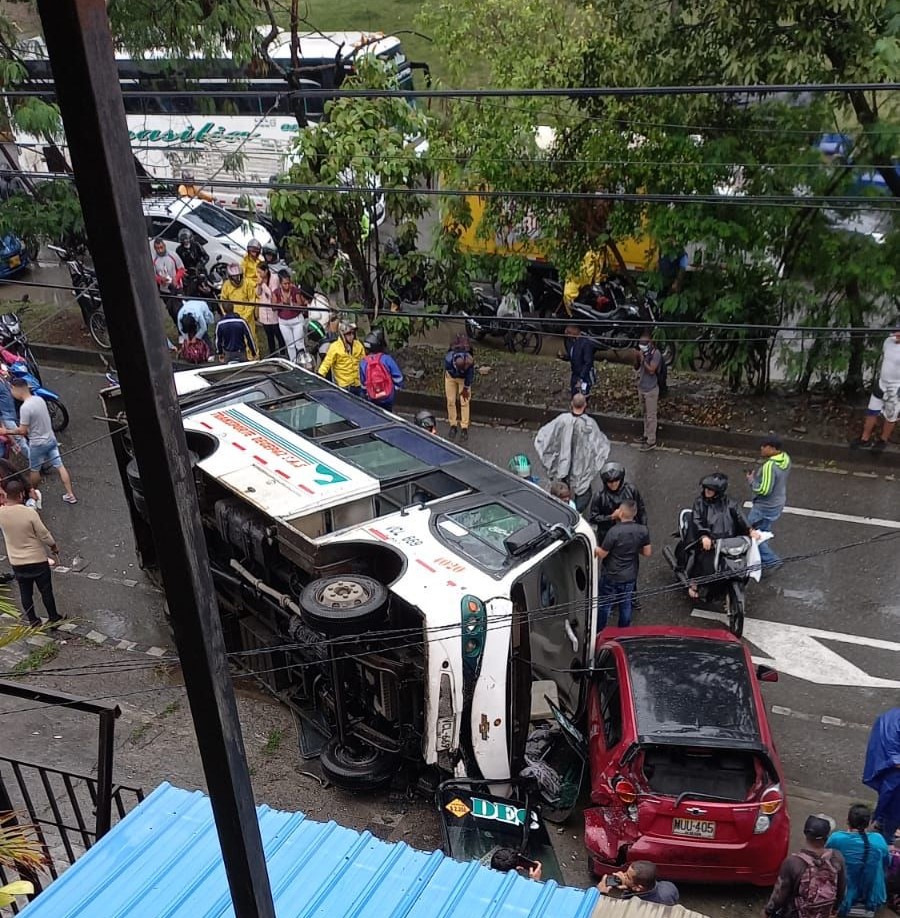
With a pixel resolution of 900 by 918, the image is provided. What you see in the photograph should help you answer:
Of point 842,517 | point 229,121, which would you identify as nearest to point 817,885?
point 842,517

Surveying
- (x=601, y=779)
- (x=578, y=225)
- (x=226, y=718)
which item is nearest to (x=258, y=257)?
(x=578, y=225)

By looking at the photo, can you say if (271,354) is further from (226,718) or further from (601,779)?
(226,718)

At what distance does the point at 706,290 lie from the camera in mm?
12305

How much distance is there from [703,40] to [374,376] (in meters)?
5.22

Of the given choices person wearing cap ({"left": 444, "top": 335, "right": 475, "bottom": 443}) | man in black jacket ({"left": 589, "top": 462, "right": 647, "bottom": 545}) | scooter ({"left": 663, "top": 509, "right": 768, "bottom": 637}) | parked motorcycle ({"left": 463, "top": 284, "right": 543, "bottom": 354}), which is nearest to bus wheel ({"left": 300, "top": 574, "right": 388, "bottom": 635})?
man in black jacket ({"left": 589, "top": 462, "right": 647, "bottom": 545})

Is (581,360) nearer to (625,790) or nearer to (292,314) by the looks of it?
(292,314)

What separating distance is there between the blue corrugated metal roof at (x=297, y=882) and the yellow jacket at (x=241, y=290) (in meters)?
10.3

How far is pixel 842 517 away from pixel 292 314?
7363 mm

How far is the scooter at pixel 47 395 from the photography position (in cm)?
1160

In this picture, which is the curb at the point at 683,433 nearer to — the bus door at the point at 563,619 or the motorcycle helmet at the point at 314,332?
the motorcycle helmet at the point at 314,332

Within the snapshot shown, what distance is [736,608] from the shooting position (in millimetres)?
8906

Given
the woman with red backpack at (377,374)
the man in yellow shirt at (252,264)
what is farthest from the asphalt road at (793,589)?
the man in yellow shirt at (252,264)

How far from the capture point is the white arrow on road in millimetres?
8531

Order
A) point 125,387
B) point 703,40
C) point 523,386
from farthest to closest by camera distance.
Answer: point 523,386 → point 703,40 → point 125,387
